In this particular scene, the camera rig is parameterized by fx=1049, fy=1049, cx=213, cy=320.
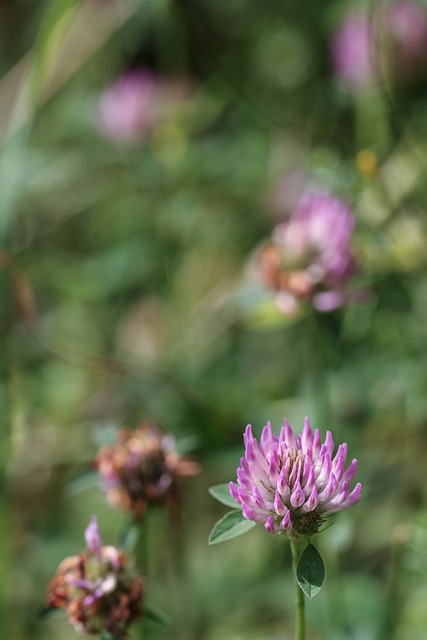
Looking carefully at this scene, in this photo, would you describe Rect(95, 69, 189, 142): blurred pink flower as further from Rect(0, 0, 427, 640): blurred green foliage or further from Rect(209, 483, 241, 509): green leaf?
Rect(209, 483, 241, 509): green leaf

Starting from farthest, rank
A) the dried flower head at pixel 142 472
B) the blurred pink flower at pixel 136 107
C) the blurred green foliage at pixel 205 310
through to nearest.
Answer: the blurred pink flower at pixel 136 107
the blurred green foliage at pixel 205 310
the dried flower head at pixel 142 472

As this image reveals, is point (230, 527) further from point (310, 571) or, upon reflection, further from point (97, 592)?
point (97, 592)

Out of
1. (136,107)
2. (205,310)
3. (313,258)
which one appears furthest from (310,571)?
(136,107)

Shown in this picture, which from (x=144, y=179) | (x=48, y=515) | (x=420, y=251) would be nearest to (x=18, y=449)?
(x=48, y=515)

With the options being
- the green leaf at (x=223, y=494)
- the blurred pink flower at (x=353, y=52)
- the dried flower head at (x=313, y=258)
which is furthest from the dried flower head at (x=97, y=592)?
the blurred pink flower at (x=353, y=52)

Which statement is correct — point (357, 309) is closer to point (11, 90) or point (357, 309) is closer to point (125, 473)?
point (125, 473)

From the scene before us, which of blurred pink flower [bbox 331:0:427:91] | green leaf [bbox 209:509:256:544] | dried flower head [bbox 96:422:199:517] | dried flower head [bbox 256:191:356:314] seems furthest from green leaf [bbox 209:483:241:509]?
blurred pink flower [bbox 331:0:427:91]

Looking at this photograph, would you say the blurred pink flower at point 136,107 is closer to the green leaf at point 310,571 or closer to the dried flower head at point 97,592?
the dried flower head at point 97,592
